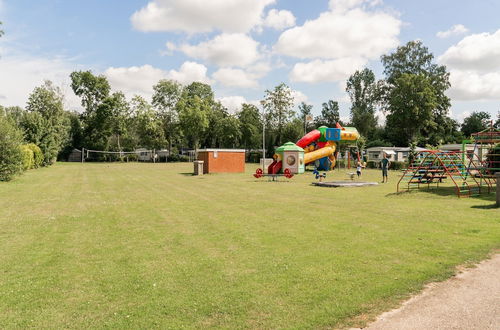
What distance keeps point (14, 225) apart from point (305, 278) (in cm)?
835

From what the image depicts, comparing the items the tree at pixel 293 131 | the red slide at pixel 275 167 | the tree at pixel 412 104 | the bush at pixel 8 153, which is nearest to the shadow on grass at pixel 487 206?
the red slide at pixel 275 167

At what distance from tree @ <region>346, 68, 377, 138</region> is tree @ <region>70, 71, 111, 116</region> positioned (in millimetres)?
48168

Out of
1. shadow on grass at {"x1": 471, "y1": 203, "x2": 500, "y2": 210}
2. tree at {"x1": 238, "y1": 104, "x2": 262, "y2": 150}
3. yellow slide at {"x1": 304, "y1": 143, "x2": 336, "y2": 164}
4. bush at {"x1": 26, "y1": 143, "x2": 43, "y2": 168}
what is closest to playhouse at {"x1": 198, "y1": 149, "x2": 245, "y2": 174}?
yellow slide at {"x1": 304, "y1": 143, "x2": 336, "y2": 164}

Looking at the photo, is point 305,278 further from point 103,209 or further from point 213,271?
point 103,209

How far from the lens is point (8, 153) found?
2280 centimetres

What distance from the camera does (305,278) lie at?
581cm

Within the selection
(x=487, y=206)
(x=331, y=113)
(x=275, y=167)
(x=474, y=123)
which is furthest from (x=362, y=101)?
(x=487, y=206)

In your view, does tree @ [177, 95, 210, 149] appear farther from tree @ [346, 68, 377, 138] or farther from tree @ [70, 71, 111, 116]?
tree @ [346, 68, 377, 138]

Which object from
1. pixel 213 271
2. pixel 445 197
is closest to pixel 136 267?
pixel 213 271

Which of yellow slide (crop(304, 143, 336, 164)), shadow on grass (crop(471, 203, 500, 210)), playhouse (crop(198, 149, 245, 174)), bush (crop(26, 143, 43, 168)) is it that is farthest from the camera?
bush (crop(26, 143, 43, 168))

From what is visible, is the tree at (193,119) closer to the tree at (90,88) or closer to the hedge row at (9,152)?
the tree at (90,88)

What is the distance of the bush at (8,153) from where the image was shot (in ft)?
74.1

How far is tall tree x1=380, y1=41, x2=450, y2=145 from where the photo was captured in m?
57.9

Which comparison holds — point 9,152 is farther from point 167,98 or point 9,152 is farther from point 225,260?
point 167,98
